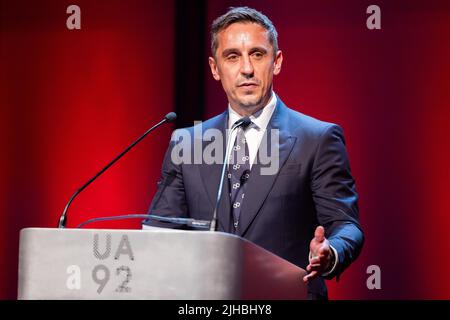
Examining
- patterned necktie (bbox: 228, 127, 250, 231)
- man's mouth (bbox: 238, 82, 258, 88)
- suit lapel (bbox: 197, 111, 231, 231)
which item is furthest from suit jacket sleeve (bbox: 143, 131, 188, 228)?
man's mouth (bbox: 238, 82, 258, 88)

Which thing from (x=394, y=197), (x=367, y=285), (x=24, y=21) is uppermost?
(x=24, y=21)

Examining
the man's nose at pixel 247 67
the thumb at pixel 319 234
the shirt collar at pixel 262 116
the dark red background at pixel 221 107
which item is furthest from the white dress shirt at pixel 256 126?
the dark red background at pixel 221 107

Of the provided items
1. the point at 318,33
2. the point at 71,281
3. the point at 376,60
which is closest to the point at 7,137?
the point at 318,33

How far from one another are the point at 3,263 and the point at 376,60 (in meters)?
2.09

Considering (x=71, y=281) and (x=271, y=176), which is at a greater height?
(x=271, y=176)

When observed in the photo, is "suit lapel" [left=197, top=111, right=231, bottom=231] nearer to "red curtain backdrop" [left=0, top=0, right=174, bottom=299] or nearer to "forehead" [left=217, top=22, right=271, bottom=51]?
"forehead" [left=217, top=22, right=271, bottom=51]

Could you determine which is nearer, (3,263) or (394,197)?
(394,197)

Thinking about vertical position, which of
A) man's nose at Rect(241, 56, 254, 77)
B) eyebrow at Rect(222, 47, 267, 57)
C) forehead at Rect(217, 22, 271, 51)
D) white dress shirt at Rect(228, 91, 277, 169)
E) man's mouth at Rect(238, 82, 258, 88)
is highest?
forehead at Rect(217, 22, 271, 51)

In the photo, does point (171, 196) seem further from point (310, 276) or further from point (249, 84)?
point (310, 276)

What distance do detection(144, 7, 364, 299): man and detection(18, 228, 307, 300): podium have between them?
19.6 inches

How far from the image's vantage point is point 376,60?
9.83 ft

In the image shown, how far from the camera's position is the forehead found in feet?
7.32

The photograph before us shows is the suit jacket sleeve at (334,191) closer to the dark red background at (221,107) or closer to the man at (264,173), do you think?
the man at (264,173)

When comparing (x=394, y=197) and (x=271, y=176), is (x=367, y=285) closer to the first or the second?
(x=394, y=197)
